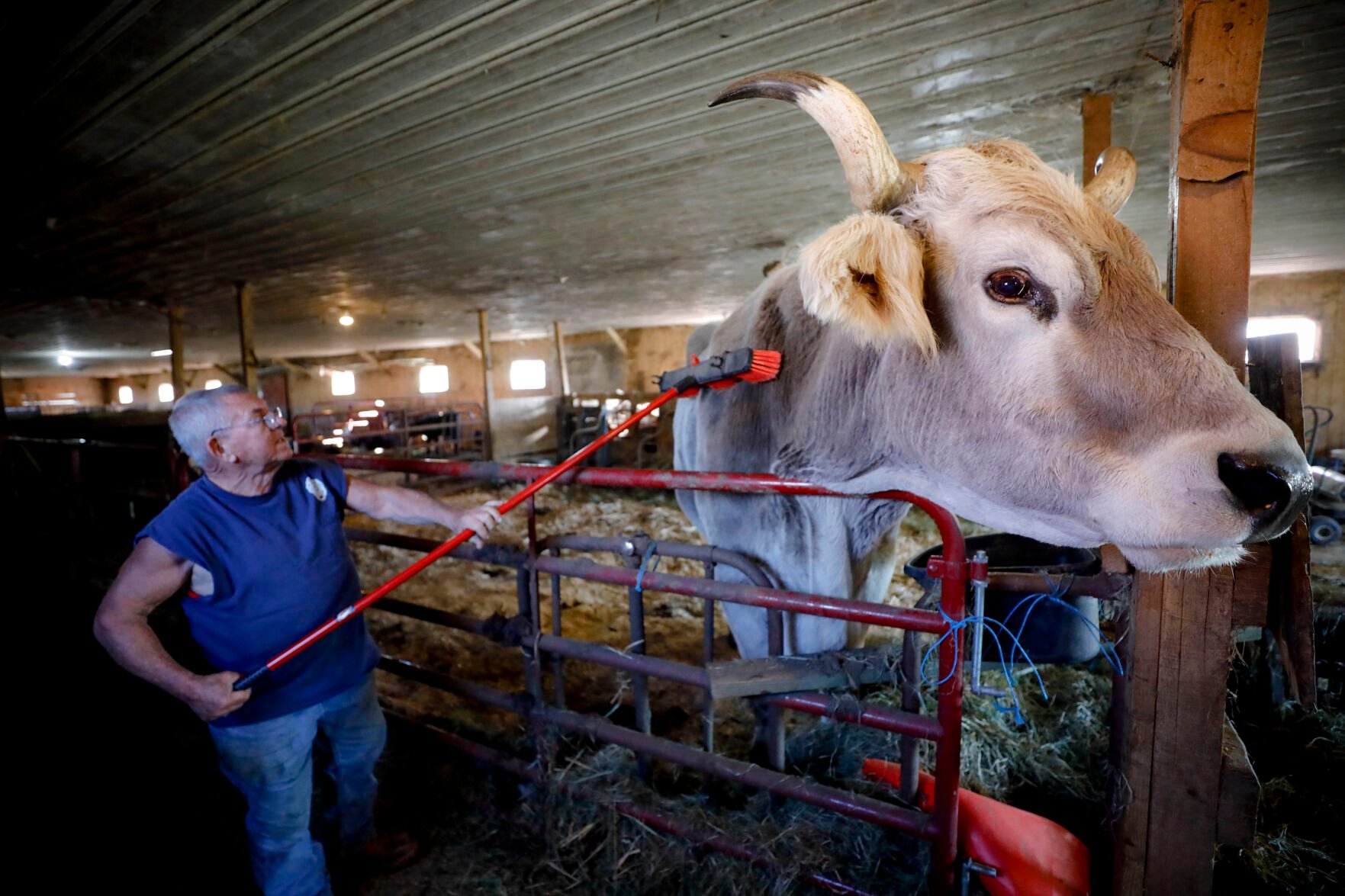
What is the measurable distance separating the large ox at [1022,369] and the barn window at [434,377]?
71.8ft

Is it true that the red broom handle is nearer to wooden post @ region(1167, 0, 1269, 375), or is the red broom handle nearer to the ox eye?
the ox eye

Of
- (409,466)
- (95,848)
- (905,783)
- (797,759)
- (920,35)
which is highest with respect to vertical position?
(920,35)

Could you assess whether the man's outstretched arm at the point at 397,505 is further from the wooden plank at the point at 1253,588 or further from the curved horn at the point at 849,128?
the wooden plank at the point at 1253,588

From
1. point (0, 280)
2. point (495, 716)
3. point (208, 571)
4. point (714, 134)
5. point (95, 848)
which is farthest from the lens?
point (0, 280)

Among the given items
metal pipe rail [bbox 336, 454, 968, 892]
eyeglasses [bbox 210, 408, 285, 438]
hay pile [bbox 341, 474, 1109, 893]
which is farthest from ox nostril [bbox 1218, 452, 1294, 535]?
eyeglasses [bbox 210, 408, 285, 438]

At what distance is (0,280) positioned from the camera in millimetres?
7867

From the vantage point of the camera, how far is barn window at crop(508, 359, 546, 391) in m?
20.0

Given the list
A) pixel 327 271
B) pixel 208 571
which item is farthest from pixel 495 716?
pixel 327 271

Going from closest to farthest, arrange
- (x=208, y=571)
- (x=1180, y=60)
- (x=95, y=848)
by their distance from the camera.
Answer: (x=1180, y=60), (x=208, y=571), (x=95, y=848)

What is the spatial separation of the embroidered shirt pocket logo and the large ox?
5.65 feet

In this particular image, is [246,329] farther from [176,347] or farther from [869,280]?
[869,280]

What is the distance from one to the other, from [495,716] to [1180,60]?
385 centimetres

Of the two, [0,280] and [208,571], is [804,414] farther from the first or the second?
[0,280]

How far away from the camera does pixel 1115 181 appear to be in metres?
1.81
